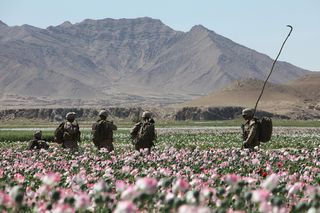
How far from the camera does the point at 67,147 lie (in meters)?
18.4

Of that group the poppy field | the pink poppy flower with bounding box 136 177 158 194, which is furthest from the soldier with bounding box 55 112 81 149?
the pink poppy flower with bounding box 136 177 158 194

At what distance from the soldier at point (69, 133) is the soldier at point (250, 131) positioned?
17.4 ft

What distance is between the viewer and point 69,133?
18.4 metres

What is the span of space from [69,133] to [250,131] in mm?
5716

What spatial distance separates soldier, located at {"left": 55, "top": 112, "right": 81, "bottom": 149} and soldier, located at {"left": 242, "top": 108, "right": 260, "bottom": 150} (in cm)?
530

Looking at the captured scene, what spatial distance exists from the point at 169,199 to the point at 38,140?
617 inches

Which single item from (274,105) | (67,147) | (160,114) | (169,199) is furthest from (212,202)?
(274,105)

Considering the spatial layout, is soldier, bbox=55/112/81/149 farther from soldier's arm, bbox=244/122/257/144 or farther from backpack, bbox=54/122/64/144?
soldier's arm, bbox=244/122/257/144

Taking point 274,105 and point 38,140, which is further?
point 274,105

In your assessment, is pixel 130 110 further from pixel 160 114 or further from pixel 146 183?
pixel 146 183

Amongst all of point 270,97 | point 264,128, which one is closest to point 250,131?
point 264,128

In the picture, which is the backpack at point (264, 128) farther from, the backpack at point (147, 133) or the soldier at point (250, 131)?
the backpack at point (147, 133)

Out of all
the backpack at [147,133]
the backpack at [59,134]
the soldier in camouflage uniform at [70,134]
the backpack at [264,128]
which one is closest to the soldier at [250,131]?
the backpack at [264,128]

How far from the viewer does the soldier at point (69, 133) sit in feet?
60.2
